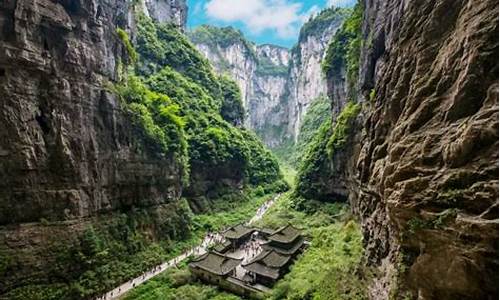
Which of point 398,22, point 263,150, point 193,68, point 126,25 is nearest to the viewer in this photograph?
point 398,22

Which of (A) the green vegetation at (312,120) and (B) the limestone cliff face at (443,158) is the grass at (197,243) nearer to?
(B) the limestone cliff face at (443,158)

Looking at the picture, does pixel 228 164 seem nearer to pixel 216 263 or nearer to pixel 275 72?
pixel 216 263

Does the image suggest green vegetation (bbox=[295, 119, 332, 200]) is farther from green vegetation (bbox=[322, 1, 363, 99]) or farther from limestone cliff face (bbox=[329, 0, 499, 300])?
limestone cliff face (bbox=[329, 0, 499, 300])

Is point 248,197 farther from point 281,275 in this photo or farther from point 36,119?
point 36,119

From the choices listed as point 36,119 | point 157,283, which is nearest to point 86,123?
point 36,119

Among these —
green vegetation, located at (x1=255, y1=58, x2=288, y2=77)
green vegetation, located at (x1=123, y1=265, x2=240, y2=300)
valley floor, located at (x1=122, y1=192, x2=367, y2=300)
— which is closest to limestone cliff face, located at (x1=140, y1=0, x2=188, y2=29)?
green vegetation, located at (x1=255, y1=58, x2=288, y2=77)

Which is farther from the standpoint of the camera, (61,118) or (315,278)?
(61,118)

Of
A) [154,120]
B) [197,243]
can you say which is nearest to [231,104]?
[154,120]
